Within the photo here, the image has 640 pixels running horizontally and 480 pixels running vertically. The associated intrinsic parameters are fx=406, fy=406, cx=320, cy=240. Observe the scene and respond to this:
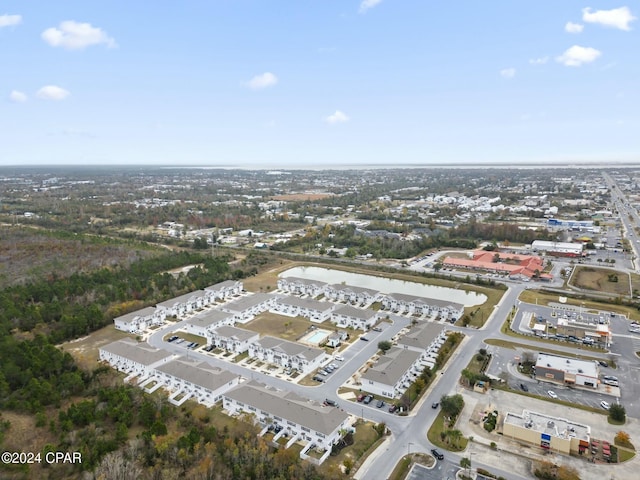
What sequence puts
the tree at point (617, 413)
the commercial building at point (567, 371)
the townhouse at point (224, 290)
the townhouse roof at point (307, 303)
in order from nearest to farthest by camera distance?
the tree at point (617, 413) → the commercial building at point (567, 371) → the townhouse roof at point (307, 303) → the townhouse at point (224, 290)

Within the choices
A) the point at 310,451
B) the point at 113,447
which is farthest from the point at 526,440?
the point at 113,447

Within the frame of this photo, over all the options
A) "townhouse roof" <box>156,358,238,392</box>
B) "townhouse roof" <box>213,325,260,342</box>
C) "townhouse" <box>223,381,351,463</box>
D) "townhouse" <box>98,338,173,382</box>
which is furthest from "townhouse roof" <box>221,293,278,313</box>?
"townhouse" <box>223,381,351,463</box>

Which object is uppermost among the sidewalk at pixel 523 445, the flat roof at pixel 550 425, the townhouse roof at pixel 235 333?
the townhouse roof at pixel 235 333

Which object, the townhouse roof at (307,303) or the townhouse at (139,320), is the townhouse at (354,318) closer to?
the townhouse roof at (307,303)

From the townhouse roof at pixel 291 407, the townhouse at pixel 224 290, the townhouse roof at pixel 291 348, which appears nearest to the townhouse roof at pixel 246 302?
the townhouse at pixel 224 290

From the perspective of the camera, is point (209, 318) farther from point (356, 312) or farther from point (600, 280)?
point (600, 280)

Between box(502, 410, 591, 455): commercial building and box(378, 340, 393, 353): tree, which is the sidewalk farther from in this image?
box(378, 340, 393, 353): tree

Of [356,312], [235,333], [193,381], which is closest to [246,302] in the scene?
[235,333]

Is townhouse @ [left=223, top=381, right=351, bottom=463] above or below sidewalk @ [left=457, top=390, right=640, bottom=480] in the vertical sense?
above
